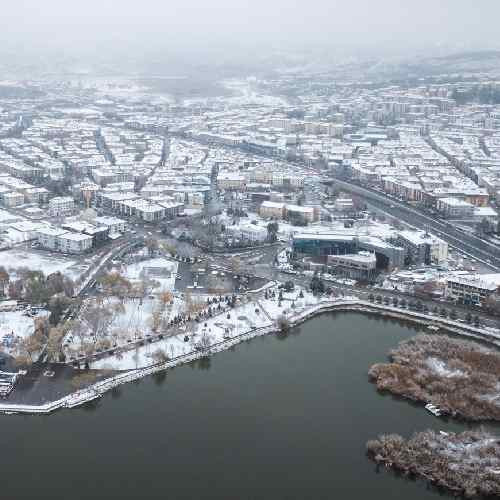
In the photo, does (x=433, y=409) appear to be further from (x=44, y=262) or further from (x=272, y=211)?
(x=272, y=211)

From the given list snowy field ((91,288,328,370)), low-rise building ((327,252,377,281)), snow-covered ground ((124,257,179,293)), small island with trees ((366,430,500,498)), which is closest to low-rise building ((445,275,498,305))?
low-rise building ((327,252,377,281))

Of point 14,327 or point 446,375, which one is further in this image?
point 14,327

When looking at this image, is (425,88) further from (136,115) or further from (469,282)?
(469,282)

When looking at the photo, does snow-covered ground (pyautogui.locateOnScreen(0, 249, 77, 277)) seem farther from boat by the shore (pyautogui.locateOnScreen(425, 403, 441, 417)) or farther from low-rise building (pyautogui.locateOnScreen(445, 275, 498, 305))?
boat by the shore (pyautogui.locateOnScreen(425, 403, 441, 417))

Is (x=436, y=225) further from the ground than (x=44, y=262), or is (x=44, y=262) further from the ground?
(x=436, y=225)

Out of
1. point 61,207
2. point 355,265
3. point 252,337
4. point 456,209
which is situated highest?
point 456,209

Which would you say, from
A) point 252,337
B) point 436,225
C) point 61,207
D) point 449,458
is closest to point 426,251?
point 436,225
